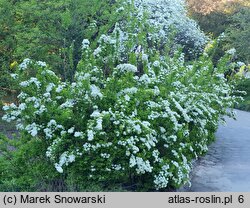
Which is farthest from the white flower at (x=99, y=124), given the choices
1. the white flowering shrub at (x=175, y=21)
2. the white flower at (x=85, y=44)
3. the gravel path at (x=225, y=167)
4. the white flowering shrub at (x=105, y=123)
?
the white flowering shrub at (x=175, y=21)

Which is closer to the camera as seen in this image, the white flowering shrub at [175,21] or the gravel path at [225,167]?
the gravel path at [225,167]

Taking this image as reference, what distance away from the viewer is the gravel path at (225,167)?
8242 millimetres

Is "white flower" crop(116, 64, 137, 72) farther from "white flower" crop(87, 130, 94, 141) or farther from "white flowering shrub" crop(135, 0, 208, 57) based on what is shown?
"white flowering shrub" crop(135, 0, 208, 57)

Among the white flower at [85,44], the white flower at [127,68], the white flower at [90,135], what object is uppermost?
the white flower at [85,44]

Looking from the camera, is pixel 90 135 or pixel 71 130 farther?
pixel 71 130

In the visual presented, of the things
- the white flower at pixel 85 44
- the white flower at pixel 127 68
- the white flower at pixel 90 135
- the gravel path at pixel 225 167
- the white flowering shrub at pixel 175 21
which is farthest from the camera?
the white flowering shrub at pixel 175 21

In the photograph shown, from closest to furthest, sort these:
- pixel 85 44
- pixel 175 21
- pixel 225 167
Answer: pixel 85 44 < pixel 225 167 < pixel 175 21

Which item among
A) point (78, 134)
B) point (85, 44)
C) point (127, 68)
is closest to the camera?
point (78, 134)

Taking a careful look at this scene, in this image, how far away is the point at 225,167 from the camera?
980 centimetres

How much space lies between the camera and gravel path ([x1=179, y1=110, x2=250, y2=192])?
824 cm

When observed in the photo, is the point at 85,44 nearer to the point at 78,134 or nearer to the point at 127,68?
the point at 127,68

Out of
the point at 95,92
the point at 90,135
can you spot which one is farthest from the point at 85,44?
the point at 90,135

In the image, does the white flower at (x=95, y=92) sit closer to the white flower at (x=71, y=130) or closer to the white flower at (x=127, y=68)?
the white flower at (x=71, y=130)

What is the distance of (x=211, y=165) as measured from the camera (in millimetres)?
10000
